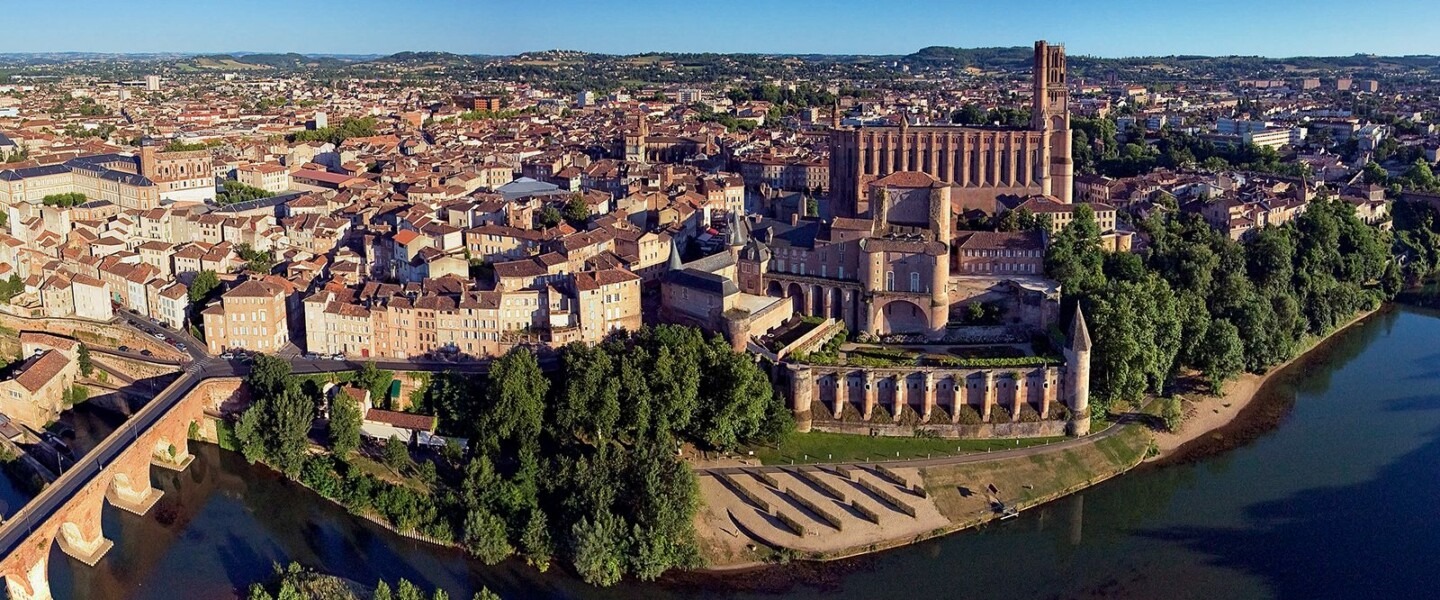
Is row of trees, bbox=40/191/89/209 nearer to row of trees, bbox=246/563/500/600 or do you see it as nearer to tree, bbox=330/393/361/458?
tree, bbox=330/393/361/458

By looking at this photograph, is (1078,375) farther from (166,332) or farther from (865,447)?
(166,332)

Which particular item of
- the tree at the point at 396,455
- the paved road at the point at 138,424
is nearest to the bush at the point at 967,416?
the paved road at the point at 138,424

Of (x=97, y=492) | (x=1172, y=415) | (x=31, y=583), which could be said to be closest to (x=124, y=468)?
(x=97, y=492)

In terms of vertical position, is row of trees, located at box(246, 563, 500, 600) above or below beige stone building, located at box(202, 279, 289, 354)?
below

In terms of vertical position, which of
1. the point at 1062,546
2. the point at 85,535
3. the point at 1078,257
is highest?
the point at 1078,257

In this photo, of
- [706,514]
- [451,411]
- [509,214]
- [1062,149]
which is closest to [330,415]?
[451,411]

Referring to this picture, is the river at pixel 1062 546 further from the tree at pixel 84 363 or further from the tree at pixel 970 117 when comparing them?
the tree at pixel 970 117

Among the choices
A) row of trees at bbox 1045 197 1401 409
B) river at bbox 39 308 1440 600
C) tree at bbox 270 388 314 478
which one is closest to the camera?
river at bbox 39 308 1440 600

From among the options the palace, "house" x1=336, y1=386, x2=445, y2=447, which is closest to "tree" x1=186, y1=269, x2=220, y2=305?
"house" x1=336, y1=386, x2=445, y2=447
